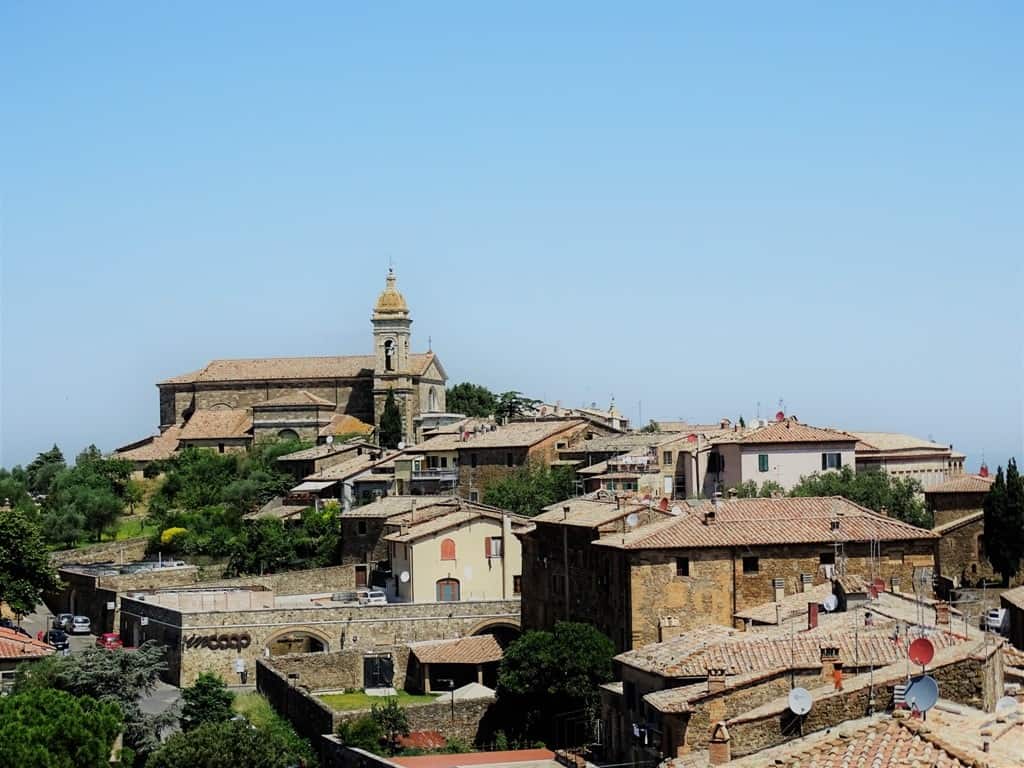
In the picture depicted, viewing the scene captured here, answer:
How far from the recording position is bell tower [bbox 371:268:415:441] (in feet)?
387

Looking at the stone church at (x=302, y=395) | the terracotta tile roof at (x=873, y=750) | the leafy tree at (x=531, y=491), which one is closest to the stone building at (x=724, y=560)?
the terracotta tile roof at (x=873, y=750)

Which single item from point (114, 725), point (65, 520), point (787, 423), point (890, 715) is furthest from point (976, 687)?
point (65, 520)

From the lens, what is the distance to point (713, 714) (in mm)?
32656

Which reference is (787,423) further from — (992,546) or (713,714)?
(713,714)

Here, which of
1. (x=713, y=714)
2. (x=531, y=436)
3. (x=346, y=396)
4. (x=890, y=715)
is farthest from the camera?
(x=346, y=396)

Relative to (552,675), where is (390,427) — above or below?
above

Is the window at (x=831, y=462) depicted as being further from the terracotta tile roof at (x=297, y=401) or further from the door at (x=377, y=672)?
the terracotta tile roof at (x=297, y=401)

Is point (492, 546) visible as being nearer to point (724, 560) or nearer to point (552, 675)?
point (552, 675)

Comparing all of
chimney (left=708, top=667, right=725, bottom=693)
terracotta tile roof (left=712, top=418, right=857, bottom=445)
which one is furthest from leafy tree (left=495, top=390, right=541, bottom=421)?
A: chimney (left=708, top=667, right=725, bottom=693)

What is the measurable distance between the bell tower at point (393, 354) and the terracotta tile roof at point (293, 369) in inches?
37.1

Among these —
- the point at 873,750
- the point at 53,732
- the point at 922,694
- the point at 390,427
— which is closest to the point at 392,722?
the point at 53,732

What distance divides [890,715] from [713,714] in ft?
21.8

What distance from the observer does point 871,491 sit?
67062 mm

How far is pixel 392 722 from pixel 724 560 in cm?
967
